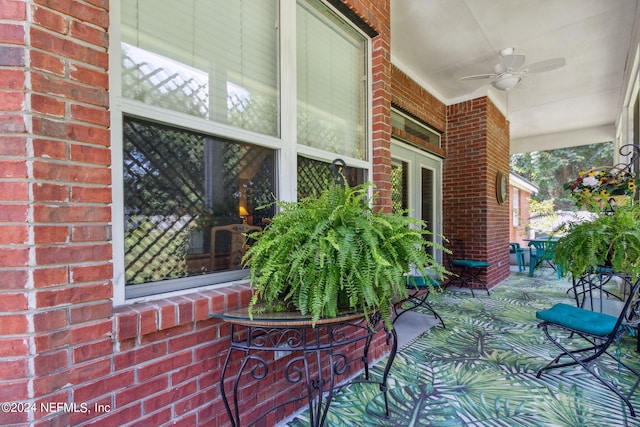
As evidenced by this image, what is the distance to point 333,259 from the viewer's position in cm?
127

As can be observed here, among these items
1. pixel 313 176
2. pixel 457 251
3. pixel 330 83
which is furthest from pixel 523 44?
pixel 313 176

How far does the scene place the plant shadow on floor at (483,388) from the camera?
176 cm

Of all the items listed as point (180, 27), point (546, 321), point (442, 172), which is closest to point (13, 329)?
point (180, 27)

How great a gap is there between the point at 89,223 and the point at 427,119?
4485mm

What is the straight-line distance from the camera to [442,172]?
5.33 meters

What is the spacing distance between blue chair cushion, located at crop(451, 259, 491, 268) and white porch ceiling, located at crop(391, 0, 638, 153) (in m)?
2.55

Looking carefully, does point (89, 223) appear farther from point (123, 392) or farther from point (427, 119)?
point (427, 119)

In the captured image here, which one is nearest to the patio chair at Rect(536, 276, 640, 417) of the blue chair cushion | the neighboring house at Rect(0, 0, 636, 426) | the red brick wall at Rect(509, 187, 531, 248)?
the neighboring house at Rect(0, 0, 636, 426)

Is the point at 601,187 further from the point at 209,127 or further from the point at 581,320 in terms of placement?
the point at 209,127

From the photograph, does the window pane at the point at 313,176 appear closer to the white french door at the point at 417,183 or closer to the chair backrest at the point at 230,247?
the chair backrest at the point at 230,247

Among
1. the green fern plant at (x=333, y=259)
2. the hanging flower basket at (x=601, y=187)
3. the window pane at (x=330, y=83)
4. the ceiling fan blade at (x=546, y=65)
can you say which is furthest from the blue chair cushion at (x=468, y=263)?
the green fern plant at (x=333, y=259)

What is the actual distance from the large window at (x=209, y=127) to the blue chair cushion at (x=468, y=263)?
3.24 metres

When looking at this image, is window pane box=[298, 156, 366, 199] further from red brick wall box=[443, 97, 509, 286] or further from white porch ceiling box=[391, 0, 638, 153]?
red brick wall box=[443, 97, 509, 286]

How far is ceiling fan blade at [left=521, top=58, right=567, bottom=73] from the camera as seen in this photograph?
3191 millimetres
